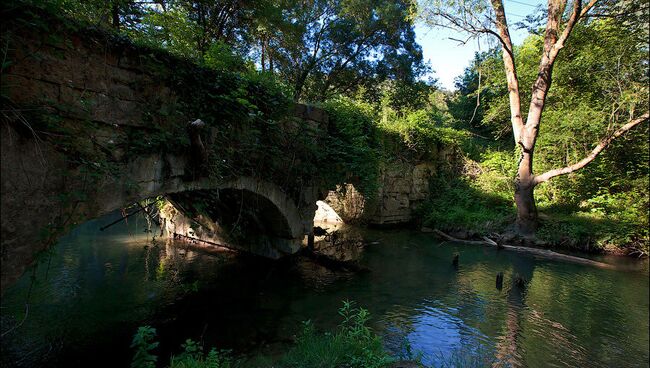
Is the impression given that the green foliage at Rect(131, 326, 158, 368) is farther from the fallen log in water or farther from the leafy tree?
the leafy tree

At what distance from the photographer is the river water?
419 cm

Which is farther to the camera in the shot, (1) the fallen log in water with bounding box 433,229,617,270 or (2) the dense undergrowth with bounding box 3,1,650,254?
(1) the fallen log in water with bounding box 433,229,617,270

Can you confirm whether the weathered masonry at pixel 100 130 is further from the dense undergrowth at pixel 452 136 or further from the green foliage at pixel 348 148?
the green foliage at pixel 348 148

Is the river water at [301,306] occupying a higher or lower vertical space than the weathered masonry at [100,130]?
lower

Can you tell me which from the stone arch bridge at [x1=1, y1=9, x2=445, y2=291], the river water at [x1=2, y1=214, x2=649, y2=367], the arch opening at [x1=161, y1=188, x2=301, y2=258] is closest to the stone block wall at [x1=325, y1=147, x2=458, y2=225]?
the river water at [x1=2, y1=214, x2=649, y2=367]

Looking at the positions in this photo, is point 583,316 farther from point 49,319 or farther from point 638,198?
point 49,319

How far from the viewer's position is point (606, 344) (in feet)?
14.6

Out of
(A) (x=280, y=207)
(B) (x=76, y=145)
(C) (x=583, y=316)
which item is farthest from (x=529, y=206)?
(B) (x=76, y=145)

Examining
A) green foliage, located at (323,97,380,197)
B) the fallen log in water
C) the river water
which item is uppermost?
green foliage, located at (323,97,380,197)

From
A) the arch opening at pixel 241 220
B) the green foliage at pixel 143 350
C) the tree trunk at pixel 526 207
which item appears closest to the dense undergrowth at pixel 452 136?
the tree trunk at pixel 526 207

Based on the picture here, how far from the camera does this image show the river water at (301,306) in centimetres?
419

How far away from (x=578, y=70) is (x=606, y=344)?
31.6 ft

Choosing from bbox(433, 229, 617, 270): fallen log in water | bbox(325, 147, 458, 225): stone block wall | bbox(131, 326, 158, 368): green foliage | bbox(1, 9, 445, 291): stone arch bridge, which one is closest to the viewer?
bbox(1, 9, 445, 291): stone arch bridge

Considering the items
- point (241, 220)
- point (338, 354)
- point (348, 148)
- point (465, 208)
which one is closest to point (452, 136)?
point (465, 208)
